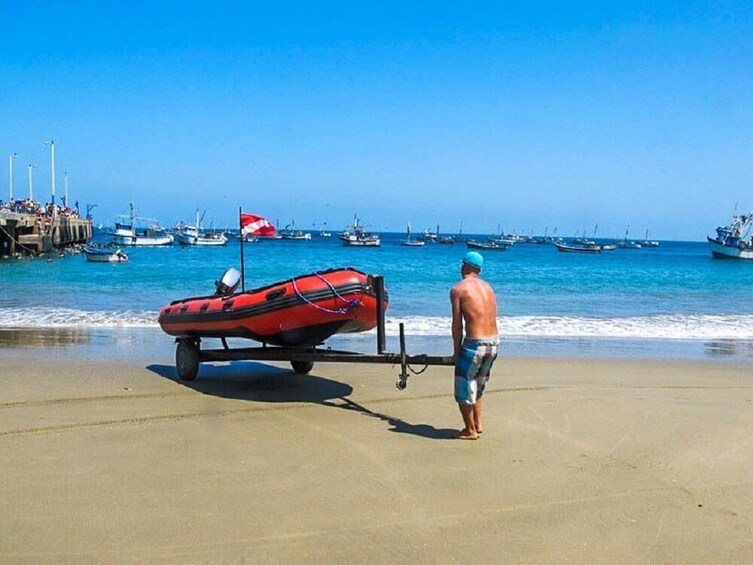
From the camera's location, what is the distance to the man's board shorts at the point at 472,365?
5832mm

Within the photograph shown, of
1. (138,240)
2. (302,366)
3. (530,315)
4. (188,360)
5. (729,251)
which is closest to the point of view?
(188,360)

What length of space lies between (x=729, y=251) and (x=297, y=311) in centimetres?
8015

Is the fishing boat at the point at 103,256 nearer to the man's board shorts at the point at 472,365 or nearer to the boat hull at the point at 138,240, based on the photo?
the boat hull at the point at 138,240

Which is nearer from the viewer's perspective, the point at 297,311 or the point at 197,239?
the point at 297,311

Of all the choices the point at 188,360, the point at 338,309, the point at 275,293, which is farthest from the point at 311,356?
the point at 188,360

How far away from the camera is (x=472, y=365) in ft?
19.1

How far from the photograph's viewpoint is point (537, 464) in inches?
212

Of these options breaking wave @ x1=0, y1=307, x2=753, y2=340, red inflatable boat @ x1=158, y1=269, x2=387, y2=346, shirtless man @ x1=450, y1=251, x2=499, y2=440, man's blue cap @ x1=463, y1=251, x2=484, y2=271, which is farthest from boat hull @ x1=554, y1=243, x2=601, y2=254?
shirtless man @ x1=450, y1=251, x2=499, y2=440

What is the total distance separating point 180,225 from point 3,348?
103511 millimetres

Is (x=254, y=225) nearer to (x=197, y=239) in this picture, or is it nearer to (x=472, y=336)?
(x=472, y=336)

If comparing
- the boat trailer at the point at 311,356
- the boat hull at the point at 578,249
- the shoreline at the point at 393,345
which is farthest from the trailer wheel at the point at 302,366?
the boat hull at the point at 578,249

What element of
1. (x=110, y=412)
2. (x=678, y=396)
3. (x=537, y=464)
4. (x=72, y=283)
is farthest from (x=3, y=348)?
(x=72, y=283)

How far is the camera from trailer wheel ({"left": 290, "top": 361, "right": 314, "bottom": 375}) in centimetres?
894

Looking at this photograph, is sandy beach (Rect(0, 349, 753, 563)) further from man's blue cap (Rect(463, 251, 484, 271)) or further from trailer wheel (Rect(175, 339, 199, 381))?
man's blue cap (Rect(463, 251, 484, 271))
